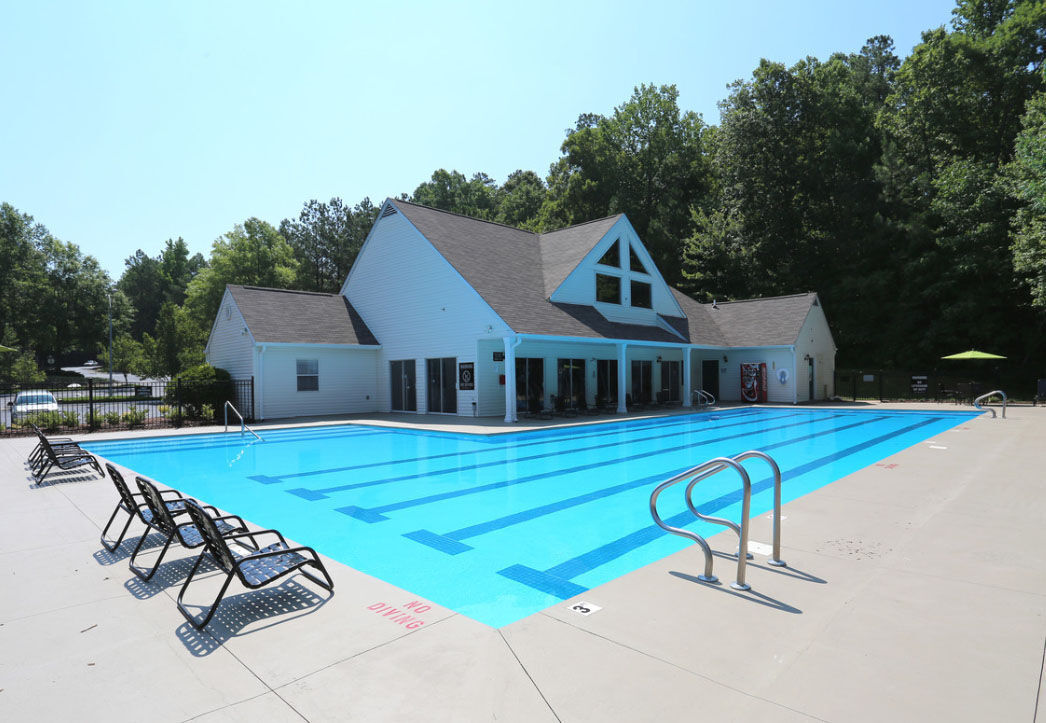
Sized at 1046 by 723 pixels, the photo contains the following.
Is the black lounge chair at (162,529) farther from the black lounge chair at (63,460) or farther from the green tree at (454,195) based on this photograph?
the green tree at (454,195)

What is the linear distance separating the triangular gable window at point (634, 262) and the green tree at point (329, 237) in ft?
122

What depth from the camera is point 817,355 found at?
30.1 m

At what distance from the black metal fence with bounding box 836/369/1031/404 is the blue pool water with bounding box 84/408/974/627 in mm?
11981

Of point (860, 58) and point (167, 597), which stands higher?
point (860, 58)

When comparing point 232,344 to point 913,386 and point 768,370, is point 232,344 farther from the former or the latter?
point 913,386

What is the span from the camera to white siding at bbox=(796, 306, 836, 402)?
28.2m

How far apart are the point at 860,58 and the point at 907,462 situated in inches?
A: 2098

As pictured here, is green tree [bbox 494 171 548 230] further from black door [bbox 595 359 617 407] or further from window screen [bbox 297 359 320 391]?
window screen [bbox 297 359 320 391]

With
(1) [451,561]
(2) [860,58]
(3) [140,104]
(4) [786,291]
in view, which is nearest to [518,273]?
(3) [140,104]

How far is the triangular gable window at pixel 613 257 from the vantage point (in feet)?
82.4

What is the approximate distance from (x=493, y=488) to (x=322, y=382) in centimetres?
1510

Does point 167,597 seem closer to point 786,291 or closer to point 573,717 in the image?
point 573,717

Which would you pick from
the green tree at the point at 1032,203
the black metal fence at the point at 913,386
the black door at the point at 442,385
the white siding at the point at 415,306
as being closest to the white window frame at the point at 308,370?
the white siding at the point at 415,306

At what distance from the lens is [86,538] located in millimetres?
6395
